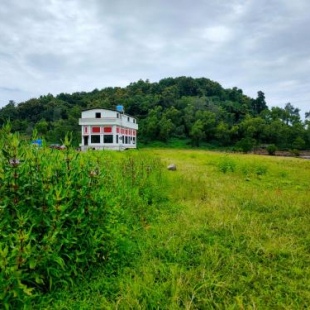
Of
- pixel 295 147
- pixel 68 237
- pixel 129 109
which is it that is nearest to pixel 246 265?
pixel 68 237

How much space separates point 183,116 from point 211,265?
57789 millimetres

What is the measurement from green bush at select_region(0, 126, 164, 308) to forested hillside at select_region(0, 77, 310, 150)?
32873 mm

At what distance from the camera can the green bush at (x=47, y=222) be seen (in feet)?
7.22

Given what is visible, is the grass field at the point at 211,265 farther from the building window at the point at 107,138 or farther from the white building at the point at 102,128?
the building window at the point at 107,138

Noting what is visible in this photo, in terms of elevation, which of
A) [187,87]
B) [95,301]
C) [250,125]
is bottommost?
[95,301]

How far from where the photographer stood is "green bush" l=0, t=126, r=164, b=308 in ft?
7.22

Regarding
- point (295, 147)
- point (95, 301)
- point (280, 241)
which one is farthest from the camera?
point (295, 147)

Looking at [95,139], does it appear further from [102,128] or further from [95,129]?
[102,128]

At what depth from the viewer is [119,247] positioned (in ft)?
10.9

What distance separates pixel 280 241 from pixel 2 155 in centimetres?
341

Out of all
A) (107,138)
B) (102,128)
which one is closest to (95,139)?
(107,138)

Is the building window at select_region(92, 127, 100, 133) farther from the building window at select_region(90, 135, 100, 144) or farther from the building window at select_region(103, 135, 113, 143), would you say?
the building window at select_region(103, 135, 113, 143)

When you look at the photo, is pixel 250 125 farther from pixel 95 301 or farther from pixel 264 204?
pixel 95 301

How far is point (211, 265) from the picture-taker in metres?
3.04
